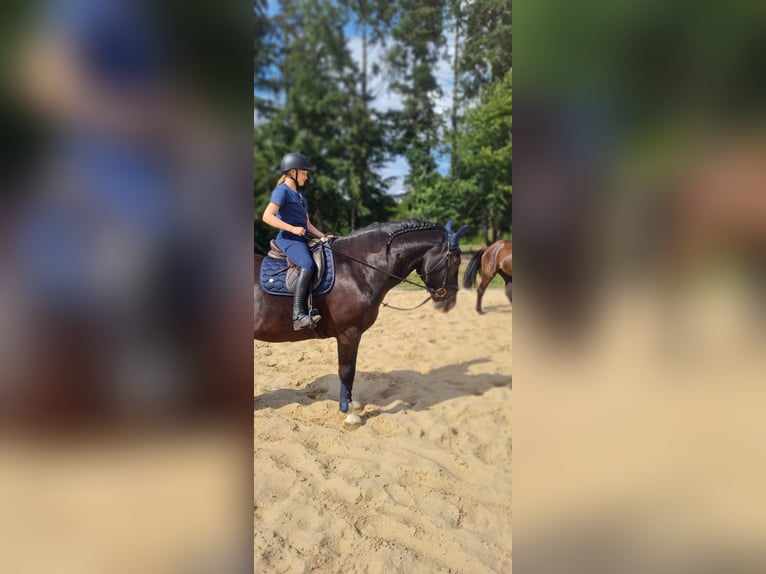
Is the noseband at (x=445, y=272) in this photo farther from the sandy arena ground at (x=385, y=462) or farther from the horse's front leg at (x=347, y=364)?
the sandy arena ground at (x=385, y=462)

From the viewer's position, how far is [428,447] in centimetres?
181

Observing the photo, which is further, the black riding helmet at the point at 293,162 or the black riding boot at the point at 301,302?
the black riding boot at the point at 301,302

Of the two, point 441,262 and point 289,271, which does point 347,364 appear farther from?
point 441,262

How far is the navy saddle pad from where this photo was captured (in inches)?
89.7

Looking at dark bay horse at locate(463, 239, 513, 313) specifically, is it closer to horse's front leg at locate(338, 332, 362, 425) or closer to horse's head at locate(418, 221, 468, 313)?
horse's head at locate(418, 221, 468, 313)

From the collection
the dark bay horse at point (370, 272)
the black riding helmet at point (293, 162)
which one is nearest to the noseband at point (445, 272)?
the dark bay horse at point (370, 272)

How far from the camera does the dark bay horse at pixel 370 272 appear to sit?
233 centimetres

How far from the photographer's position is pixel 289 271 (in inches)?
89.2

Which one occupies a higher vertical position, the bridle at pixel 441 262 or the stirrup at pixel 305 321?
the bridle at pixel 441 262

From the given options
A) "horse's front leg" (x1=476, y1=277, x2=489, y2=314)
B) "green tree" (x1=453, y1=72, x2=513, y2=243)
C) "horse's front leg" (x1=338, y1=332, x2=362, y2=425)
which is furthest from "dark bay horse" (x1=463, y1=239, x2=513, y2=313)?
"green tree" (x1=453, y1=72, x2=513, y2=243)

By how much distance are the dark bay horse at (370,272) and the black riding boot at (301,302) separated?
0.12m

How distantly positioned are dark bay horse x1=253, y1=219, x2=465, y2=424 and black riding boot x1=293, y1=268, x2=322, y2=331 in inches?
4.8
